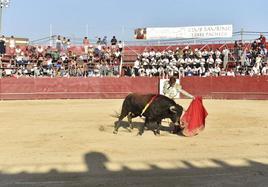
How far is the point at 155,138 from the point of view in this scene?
10.6 meters

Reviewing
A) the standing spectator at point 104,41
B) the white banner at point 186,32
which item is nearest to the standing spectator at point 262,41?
the white banner at point 186,32

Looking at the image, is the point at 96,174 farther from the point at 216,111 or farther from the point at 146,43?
the point at 146,43

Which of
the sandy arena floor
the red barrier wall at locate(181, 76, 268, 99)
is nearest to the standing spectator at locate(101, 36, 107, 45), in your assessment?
the red barrier wall at locate(181, 76, 268, 99)

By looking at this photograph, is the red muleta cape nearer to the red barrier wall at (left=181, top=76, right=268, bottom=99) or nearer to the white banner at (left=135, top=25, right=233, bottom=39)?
the red barrier wall at (left=181, top=76, right=268, bottom=99)

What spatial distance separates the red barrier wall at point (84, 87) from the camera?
958 inches

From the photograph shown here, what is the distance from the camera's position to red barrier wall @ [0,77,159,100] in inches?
958

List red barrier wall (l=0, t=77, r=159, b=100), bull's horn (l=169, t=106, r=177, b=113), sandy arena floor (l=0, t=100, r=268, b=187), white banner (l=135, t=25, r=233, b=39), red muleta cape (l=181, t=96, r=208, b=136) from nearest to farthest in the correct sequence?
1. sandy arena floor (l=0, t=100, r=268, b=187)
2. bull's horn (l=169, t=106, r=177, b=113)
3. red muleta cape (l=181, t=96, r=208, b=136)
4. red barrier wall (l=0, t=77, r=159, b=100)
5. white banner (l=135, t=25, r=233, b=39)

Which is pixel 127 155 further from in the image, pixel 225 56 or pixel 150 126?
pixel 225 56

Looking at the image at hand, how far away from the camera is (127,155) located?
8.68 metres

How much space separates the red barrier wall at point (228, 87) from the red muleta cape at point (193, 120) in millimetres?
12240

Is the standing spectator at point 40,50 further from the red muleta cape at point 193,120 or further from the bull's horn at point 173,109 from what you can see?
the bull's horn at point 173,109

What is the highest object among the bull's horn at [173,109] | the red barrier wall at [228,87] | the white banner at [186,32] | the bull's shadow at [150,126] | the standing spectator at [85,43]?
the white banner at [186,32]

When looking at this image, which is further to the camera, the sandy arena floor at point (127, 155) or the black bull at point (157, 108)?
the black bull at point (157, 108)

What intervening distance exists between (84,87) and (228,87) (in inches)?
278
